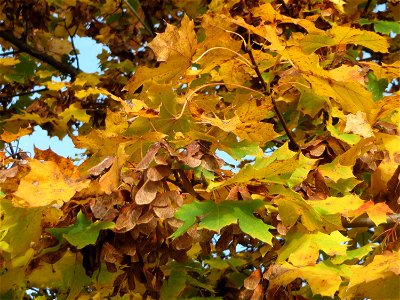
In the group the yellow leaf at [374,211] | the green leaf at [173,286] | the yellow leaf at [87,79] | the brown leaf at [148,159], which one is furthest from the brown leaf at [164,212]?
the yellow leaf at [87,79]

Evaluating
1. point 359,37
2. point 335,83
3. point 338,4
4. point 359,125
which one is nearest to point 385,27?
point 338,4

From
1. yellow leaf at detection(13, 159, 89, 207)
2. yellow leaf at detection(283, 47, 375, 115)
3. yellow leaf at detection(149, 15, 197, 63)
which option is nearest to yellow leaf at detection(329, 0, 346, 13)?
yellow leaf at detection(283, 47, 375, 115)

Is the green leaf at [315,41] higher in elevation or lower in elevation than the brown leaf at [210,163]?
higher

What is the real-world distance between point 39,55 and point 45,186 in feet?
11.0

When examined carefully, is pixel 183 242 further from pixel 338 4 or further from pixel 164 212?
pixel 338 4

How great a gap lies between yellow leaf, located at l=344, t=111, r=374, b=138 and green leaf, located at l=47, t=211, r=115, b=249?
722 millimetres

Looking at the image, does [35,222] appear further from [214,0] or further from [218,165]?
[214,0]

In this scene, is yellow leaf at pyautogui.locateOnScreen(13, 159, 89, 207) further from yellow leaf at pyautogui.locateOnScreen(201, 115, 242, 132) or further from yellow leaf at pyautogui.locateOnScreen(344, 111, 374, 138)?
yellow leaf at pyautogui.locateOnScreen(344, 111, 374, 138)

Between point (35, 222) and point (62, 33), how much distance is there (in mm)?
3875

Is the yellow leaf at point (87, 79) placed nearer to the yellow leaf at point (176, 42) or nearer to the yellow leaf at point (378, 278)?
the yellow leaf at point (176, 42)

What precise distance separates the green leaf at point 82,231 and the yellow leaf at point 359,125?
0.72m

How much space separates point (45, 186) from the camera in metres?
1.71

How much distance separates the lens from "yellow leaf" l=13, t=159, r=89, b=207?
1.67 metres

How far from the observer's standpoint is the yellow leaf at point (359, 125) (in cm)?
186
